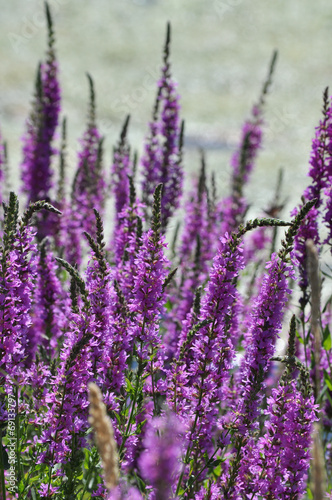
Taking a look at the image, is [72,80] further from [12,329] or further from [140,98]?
[12,329]

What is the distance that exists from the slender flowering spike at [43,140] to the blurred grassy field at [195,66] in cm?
558

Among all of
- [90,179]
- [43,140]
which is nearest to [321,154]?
[90,179]

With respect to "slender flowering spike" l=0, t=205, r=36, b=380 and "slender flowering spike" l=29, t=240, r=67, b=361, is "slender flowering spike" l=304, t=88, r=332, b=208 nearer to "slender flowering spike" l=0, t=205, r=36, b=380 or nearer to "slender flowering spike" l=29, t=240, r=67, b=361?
"slender flowering spike" l=29, t=240, r=67, b=361

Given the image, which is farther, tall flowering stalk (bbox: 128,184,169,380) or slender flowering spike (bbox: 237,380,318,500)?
tall flowering stalk (bbox: 128,184,169,380)

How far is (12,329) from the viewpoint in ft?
8.31

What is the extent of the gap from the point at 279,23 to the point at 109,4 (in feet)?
16.9

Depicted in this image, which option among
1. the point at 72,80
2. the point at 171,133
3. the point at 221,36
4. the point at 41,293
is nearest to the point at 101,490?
the point at 41,293

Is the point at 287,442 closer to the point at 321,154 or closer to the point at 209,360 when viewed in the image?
the point at 209,360

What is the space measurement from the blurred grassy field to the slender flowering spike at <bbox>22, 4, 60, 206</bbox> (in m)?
5.58

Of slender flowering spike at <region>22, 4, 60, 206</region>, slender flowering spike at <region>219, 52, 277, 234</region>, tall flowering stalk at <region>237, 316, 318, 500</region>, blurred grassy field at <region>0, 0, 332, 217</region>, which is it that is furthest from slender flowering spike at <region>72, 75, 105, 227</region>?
blurred grassy field at <region>0, 0, 332, 217</region>

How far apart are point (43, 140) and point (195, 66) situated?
12298 mm

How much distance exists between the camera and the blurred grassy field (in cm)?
1404

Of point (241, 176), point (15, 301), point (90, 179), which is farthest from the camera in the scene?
point (241, 176)

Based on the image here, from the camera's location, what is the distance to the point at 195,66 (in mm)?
17609
